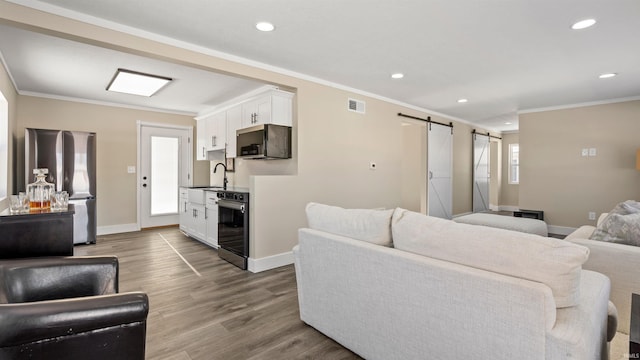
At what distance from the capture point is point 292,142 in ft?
13.3

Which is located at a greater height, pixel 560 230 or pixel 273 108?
pixel 273 108

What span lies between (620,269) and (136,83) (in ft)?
18.3

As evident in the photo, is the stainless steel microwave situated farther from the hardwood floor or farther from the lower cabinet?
the hardwood floor

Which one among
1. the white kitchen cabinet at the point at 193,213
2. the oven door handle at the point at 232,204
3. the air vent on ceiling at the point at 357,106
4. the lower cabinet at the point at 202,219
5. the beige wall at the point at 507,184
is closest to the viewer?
the oven door handle at the point at 232,204

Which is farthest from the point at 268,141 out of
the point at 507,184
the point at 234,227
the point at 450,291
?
the point at 507,184

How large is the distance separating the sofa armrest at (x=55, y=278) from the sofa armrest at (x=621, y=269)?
297cm

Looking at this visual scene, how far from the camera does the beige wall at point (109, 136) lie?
16.9 ft

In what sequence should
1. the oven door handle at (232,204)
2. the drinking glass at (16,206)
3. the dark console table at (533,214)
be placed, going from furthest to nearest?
the dark console table at (533,214), the oven door handle at (232,204), the drinking glass at (16,206)

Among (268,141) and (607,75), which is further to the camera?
(607,75)

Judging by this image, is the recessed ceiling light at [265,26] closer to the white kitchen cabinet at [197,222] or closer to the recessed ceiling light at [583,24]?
the recessed ceiling light at [583,24]

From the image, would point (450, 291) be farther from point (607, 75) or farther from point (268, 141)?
point (607, 75)

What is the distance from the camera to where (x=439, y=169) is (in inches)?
259

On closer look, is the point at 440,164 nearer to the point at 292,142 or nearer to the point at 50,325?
the point at 292,142

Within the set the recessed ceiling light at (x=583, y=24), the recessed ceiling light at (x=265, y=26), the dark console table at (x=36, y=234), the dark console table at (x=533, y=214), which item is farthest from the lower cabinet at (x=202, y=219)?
the dark console table at (x=533, y=214)
